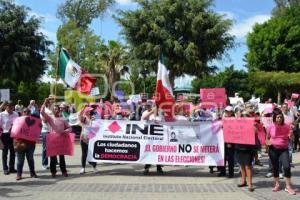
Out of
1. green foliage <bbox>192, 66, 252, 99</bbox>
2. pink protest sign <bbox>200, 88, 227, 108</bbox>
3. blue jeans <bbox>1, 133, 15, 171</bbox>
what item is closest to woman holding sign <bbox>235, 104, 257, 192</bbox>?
blue jeans <bbox>1, 133, 15, 171</bbox>

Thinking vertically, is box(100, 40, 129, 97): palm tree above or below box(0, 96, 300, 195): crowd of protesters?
above

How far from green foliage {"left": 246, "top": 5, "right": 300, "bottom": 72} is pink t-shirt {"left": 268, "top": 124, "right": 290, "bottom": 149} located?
42.7m

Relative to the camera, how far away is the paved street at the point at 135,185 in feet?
35.2

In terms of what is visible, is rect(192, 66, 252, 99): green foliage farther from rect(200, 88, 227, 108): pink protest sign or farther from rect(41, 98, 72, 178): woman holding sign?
rect(41, 98, 72, 178): woman holding sign

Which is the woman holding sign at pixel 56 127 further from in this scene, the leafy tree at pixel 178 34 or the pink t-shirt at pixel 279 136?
the leafy tree at pixel 178 34

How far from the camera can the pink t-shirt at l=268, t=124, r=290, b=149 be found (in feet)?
37.0

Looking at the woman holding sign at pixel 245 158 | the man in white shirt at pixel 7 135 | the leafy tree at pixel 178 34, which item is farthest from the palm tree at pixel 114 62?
the woman holding sign at pixel 245 158

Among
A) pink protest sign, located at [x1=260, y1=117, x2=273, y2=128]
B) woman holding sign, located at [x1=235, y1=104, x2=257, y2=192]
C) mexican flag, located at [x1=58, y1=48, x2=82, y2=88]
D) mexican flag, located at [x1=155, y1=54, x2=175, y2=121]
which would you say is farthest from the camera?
mexican flag, located at [x1=58, y1=48, x2=82, y2=88]

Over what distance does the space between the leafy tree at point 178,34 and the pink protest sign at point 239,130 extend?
19.7 meters

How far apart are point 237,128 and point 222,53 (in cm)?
2264

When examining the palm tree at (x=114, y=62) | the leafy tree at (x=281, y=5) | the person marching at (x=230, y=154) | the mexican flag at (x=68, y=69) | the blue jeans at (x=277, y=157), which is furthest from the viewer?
the leafy tree at (x=281, y=5)

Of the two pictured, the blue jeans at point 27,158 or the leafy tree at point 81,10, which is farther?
the leafy tree at point 81,10

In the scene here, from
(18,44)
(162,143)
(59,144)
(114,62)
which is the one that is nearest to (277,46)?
(114,62)

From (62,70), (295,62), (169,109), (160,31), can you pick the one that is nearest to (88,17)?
(295,62)
